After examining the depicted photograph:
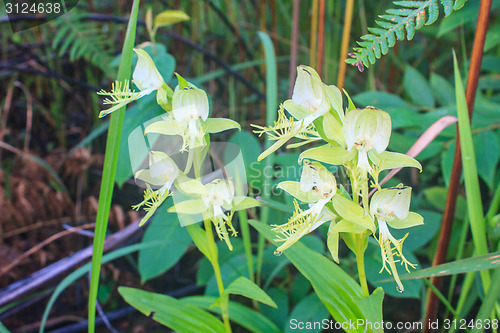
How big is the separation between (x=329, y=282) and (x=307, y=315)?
24cm

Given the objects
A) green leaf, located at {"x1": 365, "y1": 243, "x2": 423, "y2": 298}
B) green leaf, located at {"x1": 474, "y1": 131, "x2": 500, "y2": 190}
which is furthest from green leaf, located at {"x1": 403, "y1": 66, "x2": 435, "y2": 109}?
green leaf, located at {"x1": 365, "y1": 243, "x2": 423, "y2": 298}

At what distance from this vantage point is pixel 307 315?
0.69 m

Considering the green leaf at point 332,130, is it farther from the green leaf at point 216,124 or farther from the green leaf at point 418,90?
the green leaf at point 418,90

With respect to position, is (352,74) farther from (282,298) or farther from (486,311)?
(486,311)

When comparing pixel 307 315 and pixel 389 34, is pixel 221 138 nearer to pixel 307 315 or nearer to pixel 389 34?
pixel 307 315

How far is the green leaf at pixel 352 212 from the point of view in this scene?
0.40 m

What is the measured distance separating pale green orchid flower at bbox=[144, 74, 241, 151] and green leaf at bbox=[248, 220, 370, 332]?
0.46ft

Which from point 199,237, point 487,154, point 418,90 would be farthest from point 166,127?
point 418,90

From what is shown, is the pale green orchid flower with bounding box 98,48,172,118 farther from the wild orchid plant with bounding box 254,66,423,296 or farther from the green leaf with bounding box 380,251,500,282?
the green leaf with bounding box 380,251,500,282

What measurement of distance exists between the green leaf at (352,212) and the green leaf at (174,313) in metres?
0.31

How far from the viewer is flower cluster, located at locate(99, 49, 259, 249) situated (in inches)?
18.5

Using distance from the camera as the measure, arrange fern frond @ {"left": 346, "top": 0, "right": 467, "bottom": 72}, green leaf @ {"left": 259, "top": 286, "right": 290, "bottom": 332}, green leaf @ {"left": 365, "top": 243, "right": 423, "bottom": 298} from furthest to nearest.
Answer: green leaf @ {"left": 259, "top": 286, "right": 290, "bottom": 332} → green leaf @ {"left": 365, "top": 243, "right": 423, "bottom": 298} → fern frond @ {"left": 346, "top": 0, "right": 467, "bottom": 72}

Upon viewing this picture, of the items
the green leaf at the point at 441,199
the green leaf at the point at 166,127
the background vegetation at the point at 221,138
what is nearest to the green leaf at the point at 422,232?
the background vegetation at the point at 221,138

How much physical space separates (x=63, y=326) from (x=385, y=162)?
3.23 ft
